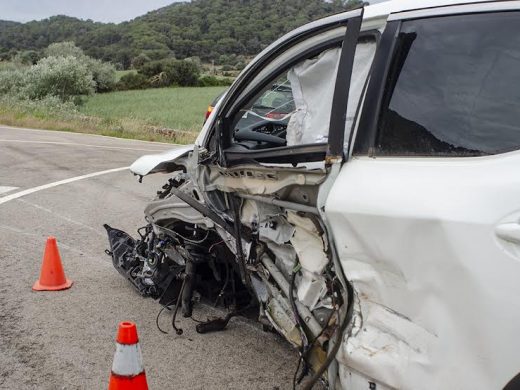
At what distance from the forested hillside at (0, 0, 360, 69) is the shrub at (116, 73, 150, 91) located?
30.0 feet

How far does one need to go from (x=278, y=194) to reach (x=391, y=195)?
2.77 ft

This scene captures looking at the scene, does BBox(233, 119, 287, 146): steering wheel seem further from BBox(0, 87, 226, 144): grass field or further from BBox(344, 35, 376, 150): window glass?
BBox(0, 87, 226, 144): grass field

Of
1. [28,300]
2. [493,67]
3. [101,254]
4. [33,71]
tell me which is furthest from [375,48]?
[33,71]

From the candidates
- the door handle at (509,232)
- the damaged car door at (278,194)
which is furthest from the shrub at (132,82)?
the door handle at (509,232)

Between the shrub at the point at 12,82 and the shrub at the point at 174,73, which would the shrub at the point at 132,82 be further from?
the shrub at the point at 12,82

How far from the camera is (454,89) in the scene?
2.35 meters

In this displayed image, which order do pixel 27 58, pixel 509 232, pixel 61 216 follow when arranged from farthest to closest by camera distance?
pixel 27 58 → pixel 61 216 → pixel 509 232

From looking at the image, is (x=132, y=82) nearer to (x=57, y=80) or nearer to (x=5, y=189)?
(x=57, y=80)

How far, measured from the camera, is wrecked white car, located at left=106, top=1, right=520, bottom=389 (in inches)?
80.4

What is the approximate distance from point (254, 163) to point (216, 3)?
75.5m

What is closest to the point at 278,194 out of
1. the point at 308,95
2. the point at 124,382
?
the point at 308,95

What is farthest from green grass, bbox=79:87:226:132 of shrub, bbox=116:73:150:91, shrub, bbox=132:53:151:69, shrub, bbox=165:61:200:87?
shrub, bbox=132:53:151:69

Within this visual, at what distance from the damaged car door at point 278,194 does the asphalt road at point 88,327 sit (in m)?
0.30

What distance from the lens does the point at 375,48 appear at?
2.70m
